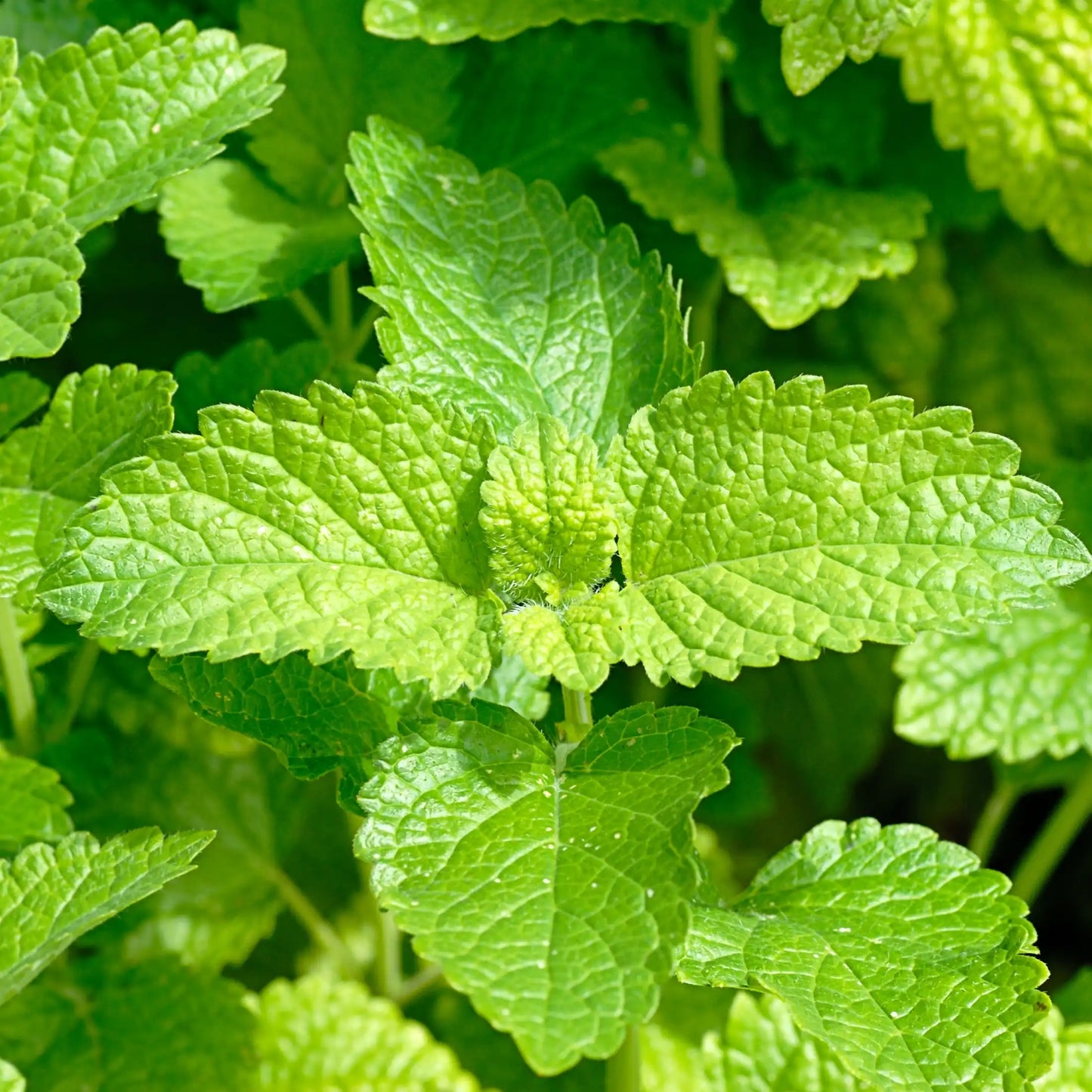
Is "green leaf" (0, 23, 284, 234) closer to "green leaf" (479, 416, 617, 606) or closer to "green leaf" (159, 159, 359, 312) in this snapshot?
"green leaf" (159, 159, 359, 312)

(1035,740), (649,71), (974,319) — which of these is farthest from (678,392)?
(974,319)

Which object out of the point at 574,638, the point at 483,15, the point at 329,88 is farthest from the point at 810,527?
the point at 329,88

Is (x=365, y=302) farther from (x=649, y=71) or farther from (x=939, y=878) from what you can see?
(x=939, y=878)

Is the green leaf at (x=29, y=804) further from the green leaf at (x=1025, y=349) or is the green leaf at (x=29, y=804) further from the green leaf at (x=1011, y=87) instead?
the green leaf at (x=1025, y=349)

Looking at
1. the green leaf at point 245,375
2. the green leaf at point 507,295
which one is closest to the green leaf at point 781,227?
the green leaf at point 507,295

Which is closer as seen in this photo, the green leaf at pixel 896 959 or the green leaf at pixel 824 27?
the green leaf at pixel 896 959

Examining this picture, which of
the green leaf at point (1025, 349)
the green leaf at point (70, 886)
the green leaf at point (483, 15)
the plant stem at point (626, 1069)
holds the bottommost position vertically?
the plant stem at point (626, 1069)
